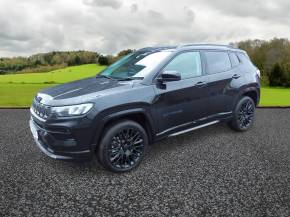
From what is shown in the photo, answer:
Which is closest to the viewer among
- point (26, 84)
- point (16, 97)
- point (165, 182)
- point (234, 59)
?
point (165, 182)

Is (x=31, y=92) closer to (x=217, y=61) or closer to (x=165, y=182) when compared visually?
(x=217, y=61)

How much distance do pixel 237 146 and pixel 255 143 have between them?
471 mm

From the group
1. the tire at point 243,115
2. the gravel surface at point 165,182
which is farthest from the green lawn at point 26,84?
the tire at point 243,115

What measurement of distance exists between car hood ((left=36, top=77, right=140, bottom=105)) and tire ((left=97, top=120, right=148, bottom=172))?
497mm

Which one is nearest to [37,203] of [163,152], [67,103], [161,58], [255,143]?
[67,103]

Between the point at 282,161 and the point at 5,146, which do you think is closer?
the point at 282,161

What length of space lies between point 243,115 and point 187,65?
2.06 meters

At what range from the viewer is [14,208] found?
320cm

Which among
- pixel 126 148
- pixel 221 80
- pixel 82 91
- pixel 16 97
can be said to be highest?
pixel 221 80

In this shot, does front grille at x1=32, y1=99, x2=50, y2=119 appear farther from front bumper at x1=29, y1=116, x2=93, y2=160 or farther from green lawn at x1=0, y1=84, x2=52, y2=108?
green lawn at x1=0, y1=84, x2=52, y2=108

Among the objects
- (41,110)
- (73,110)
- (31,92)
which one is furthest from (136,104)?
(31,92)

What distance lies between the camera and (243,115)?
6066 mm

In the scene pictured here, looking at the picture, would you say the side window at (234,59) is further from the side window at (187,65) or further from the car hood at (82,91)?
the car hood at (82,91)

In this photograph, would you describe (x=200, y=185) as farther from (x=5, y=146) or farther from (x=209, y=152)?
(x=5, y=146)
